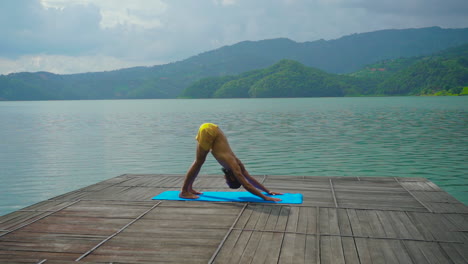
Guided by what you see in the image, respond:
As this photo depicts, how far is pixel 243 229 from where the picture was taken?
6113 mm

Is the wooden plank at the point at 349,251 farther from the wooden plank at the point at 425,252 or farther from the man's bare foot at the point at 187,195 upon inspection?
the man's bare foot at the point at 187,195

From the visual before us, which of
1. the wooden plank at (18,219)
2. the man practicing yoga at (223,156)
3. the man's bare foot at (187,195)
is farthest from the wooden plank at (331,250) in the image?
the wooden plank at (18,219)

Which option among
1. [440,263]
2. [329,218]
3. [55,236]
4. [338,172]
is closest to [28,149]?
[338,172]

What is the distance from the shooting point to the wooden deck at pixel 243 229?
16.8 ft

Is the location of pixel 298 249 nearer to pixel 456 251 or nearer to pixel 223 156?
pixel 456 251

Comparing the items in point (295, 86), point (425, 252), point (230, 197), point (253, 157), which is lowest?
point (295, 86)

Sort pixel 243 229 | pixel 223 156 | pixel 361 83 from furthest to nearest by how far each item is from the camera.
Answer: pixel 361 83
pixel 223 156
pixel 243 229

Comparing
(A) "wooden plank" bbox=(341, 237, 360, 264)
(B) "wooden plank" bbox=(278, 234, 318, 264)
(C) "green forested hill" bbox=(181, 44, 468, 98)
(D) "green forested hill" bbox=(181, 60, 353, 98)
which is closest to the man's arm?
(B) "wooden plank" bbox=(278, 234, 318, 264)

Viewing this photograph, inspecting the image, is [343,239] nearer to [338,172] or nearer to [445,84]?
[338,172]

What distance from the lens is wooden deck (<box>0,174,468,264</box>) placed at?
16.8 feet

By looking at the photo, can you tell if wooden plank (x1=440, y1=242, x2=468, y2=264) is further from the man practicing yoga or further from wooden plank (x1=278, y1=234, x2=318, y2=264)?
the man practicing yoga

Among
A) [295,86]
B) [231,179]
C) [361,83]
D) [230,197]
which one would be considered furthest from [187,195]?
[361,83]

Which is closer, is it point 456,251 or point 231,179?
point 456,251

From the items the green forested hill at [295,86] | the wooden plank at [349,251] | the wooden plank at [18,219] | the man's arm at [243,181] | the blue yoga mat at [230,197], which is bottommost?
the green forested hill at [295,86]
